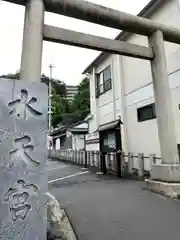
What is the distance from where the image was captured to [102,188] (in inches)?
355

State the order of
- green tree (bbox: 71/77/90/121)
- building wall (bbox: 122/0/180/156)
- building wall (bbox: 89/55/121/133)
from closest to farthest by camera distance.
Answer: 1. building wall (bbox: 122/0/180/156)
2. building wall (bbox: 89/55/121/133)
3. green tree (bbox: 71/77/90/121)

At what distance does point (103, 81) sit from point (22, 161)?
45.4ft

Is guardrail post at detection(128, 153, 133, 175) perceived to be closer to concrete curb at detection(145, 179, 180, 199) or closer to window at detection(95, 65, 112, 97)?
concrete curb at detection(145, 179, 180, 199)

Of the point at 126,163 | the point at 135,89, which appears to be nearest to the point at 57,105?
the point at 135,89

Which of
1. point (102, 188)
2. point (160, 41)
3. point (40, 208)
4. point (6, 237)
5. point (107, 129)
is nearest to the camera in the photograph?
point (6, 237)

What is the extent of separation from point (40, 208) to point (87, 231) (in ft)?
4.80

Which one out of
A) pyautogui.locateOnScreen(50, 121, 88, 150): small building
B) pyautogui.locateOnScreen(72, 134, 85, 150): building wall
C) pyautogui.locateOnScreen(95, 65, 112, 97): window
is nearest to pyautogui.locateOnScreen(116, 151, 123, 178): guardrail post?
pyautogui.locateOnScreen(95, 65, 112, 97): window

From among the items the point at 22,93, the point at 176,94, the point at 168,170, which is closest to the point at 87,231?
the point at 22,93

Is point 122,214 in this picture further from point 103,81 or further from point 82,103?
point 82,103

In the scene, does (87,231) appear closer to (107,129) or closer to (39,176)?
(39,176)

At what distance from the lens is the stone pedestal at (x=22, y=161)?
329 centimetres

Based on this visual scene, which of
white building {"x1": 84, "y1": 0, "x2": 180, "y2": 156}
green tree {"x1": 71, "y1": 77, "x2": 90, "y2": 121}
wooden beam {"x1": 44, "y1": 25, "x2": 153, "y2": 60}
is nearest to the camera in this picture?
wooden beam {"x1": 44, "y1": 25, "x2": 153, "y2": 60}

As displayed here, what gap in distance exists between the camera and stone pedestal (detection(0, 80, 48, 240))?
130 inches

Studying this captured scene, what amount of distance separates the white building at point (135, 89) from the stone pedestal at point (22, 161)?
7.59 metres
